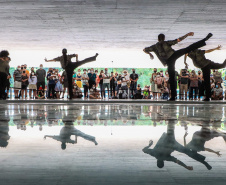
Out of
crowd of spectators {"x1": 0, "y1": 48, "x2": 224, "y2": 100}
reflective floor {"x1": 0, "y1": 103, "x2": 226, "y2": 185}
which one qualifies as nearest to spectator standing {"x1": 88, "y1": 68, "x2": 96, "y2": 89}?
crowd of spectators {"x1": 0, "y1": 48, "x2": 224, "y2": 100}

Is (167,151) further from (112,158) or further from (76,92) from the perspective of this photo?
(76,92)

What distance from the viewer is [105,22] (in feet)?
50.3

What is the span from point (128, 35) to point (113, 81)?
2.67 m

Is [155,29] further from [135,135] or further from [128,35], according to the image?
[135,135]

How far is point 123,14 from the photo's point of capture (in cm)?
1382

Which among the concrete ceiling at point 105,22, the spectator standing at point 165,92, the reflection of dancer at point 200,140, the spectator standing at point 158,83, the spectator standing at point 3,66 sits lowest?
the reflection of dancer at point 200,140

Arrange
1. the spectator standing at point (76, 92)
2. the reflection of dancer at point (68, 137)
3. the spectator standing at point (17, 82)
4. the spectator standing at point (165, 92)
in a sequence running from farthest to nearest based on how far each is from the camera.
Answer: the spectator standing at point (165, 92)
the spectator standing at point (76, 92)
the spectator standing at point (17, 82)
the reflection of dancer at point (68, 137)

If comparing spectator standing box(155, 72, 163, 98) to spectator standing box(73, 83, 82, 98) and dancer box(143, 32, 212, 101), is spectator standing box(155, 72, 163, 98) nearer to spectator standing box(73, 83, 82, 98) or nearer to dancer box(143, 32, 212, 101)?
spectator standing box(73, 83, 82, 98)

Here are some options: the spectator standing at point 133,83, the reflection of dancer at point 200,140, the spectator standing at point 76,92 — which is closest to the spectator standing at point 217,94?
the spectator standing at point 133,83

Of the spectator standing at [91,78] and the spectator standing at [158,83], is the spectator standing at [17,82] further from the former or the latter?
the spectator standing at [158,83]

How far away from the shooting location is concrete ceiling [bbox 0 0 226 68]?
12.4 metres

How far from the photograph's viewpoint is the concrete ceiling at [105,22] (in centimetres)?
1235

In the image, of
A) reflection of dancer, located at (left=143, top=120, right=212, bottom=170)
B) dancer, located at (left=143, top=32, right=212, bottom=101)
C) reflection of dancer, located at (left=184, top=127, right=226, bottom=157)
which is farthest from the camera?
dancer, located at (left=143, top=32, right=212, bottom=101)

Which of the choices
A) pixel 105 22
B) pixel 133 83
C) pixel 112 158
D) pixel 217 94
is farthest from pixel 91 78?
pixel 112 158
